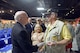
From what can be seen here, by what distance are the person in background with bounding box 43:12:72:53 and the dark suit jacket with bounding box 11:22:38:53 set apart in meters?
0.33

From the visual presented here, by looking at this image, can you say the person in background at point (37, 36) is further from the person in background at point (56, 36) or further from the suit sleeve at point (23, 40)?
the suit sleeve at point (23, 40)

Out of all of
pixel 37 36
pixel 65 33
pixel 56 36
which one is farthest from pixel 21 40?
pixel 37 36

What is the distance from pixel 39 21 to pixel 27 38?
2.82 meters

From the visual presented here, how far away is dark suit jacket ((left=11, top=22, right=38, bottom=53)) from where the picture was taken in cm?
340

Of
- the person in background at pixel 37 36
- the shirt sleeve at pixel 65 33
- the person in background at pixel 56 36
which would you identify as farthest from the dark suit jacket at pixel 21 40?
the person in background at pixel 37 36

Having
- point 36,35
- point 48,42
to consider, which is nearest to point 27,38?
point 48,42

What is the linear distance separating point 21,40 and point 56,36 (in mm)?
586

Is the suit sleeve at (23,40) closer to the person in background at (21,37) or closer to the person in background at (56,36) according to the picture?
the person in background at (21,37)

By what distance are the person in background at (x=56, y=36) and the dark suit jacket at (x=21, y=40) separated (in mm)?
326

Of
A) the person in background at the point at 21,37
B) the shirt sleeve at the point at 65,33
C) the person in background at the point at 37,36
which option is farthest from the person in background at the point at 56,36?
the person in background at the point at 37,36

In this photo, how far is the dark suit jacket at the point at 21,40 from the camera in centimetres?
340

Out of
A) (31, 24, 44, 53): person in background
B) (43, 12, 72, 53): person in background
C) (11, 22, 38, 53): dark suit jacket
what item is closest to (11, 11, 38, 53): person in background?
(11, 22, 38, 53): dark suit jacket

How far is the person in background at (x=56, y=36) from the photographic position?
137 inches

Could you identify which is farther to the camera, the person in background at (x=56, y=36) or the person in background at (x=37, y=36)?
the person in background at (x=37, y=36)
